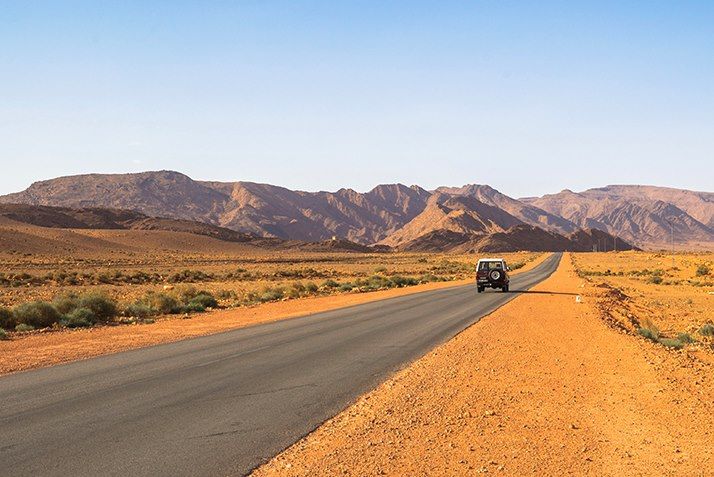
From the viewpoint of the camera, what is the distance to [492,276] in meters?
38.1

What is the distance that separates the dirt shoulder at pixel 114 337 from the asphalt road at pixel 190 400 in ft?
4.12

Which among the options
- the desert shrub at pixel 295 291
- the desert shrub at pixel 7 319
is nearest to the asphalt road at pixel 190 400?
the desert shrub at pixel 7 319

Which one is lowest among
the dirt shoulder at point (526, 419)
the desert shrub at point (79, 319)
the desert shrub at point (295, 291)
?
the desert shrub at point (295, 291)

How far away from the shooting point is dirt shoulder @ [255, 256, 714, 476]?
727 centimetres

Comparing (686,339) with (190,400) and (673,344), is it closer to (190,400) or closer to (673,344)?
(673,344)

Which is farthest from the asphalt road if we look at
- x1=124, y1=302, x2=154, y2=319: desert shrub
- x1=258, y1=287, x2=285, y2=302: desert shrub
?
x1=258, y1=287, x2=285, y2=302: desert shrub

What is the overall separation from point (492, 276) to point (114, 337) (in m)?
23.9

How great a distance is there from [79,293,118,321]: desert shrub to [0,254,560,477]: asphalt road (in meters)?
9.31

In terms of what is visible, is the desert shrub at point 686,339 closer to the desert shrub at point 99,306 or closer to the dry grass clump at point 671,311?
the dry grass clump at point 671,311

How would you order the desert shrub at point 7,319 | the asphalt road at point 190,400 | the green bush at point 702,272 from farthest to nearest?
the green bush at point 702,272
the desert shrub at point 7,319
the asphalt road at point 190,400

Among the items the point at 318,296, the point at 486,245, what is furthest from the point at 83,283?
the point at 486,245

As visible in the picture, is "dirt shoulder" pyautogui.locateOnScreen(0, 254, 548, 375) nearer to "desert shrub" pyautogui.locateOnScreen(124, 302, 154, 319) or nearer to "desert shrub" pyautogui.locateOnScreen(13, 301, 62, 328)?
"desert shrub" pyautogui.locateOnScreen(124, 302, 154, 319)

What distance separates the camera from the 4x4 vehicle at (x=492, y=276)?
125ft

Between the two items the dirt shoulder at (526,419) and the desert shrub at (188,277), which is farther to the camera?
the desert shrub at (188,277)
